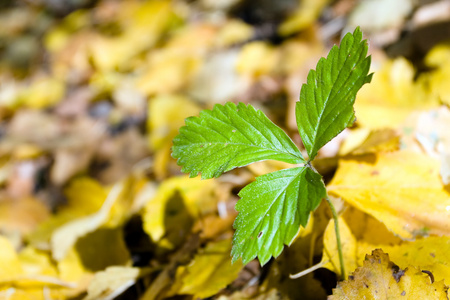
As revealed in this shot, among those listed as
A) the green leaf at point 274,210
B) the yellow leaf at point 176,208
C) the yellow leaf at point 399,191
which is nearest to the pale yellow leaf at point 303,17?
the yellow leaf at point 176,208

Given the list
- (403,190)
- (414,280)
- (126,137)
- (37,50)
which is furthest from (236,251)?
(37,50)

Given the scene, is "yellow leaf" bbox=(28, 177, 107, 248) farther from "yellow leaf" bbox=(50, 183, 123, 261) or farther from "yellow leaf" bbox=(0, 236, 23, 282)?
"yellow leaf" bbox=(0, 236, 23, 282)

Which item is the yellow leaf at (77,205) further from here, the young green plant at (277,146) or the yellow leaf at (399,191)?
the yellow leaf at (399,191)

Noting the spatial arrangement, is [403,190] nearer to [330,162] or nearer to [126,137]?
[330,162]

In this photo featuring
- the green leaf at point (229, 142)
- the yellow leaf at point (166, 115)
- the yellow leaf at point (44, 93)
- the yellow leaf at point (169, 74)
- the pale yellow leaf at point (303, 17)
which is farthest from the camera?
the yellow leaf at point (44, 93)

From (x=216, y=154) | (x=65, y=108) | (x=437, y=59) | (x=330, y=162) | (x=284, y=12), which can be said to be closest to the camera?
(x=216, y=154)

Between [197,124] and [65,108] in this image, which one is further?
[65,108]
